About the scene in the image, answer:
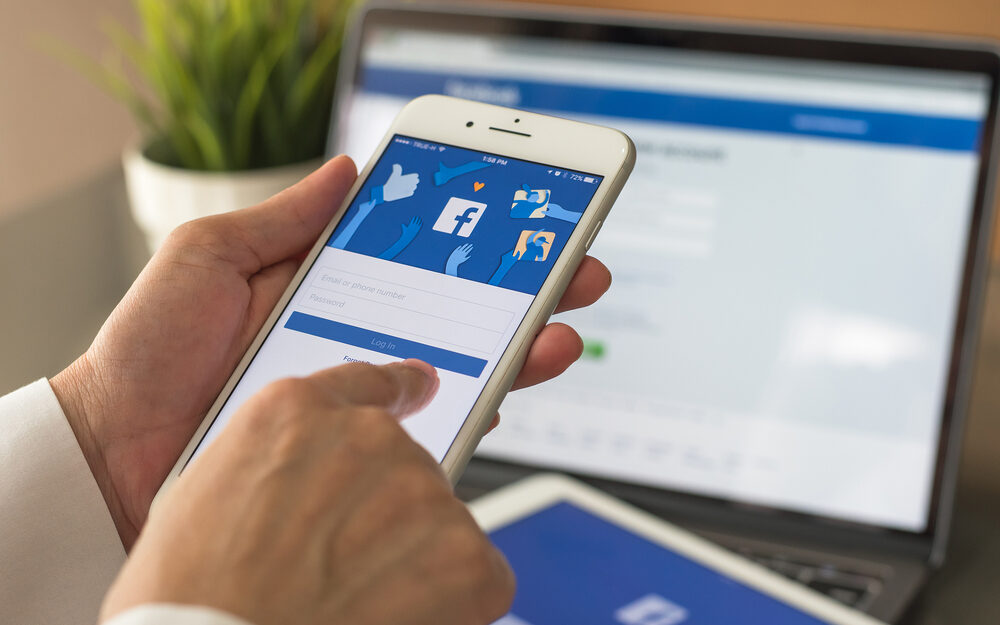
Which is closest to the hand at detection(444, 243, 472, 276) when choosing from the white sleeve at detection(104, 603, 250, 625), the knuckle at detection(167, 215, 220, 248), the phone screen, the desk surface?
the phone screen

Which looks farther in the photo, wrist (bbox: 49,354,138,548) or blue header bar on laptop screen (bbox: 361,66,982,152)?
blue header bar on laptop screen (bbox: 361,66,982,152)

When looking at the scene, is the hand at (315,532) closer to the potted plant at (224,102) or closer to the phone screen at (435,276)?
the phone screen at (435,276)

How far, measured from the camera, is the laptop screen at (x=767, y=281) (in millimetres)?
552

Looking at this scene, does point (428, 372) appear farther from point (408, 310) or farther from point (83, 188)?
point (83, 188)

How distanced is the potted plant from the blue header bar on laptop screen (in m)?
0.26

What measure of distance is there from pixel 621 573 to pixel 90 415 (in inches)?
11.8

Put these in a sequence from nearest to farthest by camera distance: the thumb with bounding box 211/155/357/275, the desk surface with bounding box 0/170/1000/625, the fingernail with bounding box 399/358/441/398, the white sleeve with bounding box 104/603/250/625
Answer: the white sleeve with bounding box 104/603/250/625 < the fingernail with bounding box 399/358/441/398 < the thumb with bounding box 211/155/357/275 < the desk surface with bounding box 0/170/1000/625

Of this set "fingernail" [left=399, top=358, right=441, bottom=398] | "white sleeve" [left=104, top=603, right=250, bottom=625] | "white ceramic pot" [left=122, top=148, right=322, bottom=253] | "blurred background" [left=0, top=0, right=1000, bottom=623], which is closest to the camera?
"white sleeve" [left=104, top=603, right=250, bottom=625]

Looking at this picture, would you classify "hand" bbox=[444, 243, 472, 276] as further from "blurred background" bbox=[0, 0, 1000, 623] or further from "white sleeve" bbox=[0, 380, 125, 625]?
"blurred background" bbox=[0, 0, 1000, 623]

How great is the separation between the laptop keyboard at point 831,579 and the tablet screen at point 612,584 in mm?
41

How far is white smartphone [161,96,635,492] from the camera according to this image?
1.36 ft

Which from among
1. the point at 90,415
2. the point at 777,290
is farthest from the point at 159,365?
the point at 777,290

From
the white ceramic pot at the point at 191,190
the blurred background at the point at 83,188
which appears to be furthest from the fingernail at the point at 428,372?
the white ceramic pot at the point at 191,190

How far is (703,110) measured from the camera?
600 millimetres
